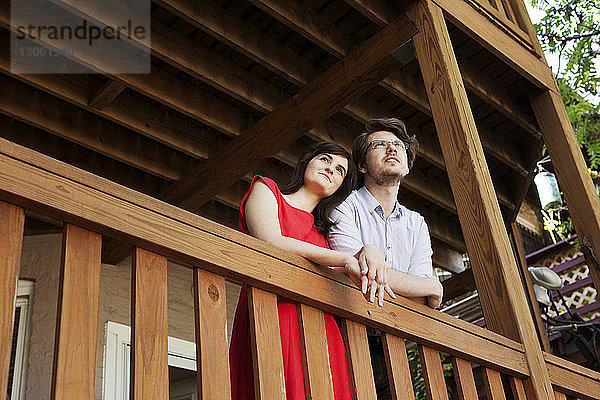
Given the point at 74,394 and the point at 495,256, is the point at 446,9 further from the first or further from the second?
the point at 74,394

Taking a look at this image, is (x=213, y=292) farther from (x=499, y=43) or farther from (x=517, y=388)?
(x=499, y=43)

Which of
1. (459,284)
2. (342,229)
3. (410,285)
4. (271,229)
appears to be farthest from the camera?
(459,284)

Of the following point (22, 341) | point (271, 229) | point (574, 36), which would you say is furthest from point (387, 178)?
point (574, 36)

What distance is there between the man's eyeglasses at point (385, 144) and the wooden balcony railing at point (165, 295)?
27.4 inches

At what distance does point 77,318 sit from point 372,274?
2.65 feet

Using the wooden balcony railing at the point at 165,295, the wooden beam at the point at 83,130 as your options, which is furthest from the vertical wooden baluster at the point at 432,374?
the wooden beam at the point at 83,130

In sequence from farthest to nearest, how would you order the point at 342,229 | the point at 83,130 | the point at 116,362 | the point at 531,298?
the point at 531,298 < the point at 116,362 < the point at 83,130 < the point at 342,229

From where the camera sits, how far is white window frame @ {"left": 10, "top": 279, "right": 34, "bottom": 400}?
12.9 ft

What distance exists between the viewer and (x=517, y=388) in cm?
234

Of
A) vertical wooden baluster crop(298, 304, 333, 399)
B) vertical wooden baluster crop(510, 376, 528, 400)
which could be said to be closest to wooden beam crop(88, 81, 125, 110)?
vertical wooden baluster crop(298, 304, 333, 399)

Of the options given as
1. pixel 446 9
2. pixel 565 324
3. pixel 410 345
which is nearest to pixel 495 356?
pixel 446 9

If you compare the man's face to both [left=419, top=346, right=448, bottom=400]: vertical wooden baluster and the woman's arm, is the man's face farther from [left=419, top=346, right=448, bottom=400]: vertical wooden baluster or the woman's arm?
[left=419, top=346, right=448, bottom=400]: vertical wooden baluster

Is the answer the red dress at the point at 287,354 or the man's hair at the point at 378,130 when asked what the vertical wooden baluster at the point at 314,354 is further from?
the man's hair at the point at 378,130

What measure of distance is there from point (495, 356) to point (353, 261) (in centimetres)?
69
